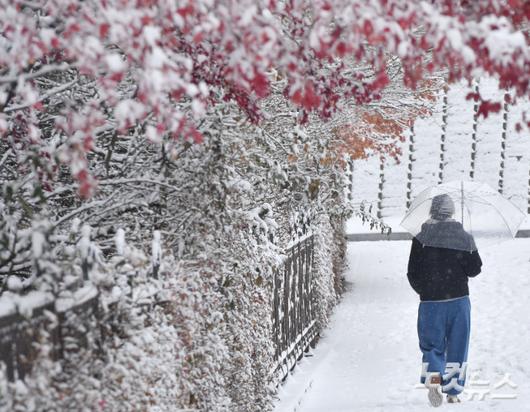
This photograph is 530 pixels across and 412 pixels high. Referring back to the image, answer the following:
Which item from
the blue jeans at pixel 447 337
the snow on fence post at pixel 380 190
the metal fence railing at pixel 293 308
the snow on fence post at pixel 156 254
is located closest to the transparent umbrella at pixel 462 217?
the blue jeans at pixel 447 337

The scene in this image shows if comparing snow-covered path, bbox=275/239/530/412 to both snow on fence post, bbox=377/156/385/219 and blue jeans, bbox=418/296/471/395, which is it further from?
snow on fence post, bbox=377/156/385/219

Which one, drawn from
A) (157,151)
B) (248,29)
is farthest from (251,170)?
(248,29)

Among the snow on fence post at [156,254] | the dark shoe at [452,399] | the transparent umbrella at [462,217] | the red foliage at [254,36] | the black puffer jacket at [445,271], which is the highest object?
the red foliage at [254,36]

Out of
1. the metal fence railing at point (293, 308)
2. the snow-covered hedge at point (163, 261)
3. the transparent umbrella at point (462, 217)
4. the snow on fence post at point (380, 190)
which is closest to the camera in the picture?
the snow-covered hedge at point (163, 261)

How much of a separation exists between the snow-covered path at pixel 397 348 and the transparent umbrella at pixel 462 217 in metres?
1.46

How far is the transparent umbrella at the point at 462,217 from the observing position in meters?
7.11

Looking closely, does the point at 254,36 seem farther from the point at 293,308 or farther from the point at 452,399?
the point at 293,308

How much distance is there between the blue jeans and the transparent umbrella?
1.86 ft

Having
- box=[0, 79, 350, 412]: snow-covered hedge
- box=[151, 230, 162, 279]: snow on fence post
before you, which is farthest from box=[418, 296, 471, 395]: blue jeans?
box=[151, 230, 162, 279]: snow on fence post

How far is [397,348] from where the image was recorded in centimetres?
993

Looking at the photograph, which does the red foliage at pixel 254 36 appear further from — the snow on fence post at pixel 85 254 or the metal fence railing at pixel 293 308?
the metal fence railing at pixel 293 308

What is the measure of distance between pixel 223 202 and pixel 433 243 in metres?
2.95

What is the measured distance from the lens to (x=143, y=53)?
8.52 ft

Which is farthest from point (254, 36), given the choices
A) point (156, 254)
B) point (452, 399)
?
point (452, 399)
